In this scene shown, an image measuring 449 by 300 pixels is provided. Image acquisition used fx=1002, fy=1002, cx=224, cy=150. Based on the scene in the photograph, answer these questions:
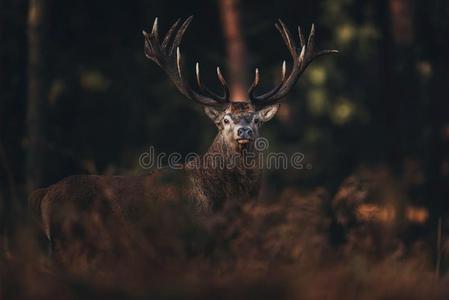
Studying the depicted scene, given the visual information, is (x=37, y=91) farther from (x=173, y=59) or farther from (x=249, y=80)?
(x=173, y=59)

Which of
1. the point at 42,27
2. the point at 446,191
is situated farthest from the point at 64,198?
the point at 446,191

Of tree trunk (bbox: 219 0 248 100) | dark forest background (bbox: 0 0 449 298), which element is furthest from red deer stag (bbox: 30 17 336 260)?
tree trunk (bbox: 219 0 248 100)

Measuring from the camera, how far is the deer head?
9.84 m

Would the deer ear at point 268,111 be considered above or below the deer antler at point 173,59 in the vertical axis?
below

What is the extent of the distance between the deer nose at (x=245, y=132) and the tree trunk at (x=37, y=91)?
20.2 feet

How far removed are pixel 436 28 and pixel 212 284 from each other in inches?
547

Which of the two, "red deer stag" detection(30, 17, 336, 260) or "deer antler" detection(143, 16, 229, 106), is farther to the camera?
"deer antler" detection(143, 16, 229, 106)

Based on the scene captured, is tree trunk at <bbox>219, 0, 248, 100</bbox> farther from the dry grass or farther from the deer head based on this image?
the dry grass

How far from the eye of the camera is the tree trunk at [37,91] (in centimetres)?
1534

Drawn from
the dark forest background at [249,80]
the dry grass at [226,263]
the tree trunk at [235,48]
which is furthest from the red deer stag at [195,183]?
the tree trunk at [235,48]

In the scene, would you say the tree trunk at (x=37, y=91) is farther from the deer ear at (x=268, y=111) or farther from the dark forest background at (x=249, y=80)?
the deer ear at (x=268, y=111)

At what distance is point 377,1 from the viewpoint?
20.4m

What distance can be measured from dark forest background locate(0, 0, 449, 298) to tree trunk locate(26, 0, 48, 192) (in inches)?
0.8

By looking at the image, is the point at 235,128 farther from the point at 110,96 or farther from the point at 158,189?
the point at 110,96
